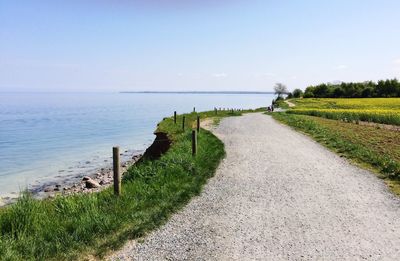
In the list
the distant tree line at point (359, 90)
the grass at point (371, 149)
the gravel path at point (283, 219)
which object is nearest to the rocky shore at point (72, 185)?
the gravel path at point (283, 219)

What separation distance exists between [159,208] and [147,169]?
3794mm

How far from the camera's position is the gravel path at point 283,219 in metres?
7.43

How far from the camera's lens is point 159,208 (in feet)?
32.0

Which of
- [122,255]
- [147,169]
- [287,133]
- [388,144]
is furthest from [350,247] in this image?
[287,133]

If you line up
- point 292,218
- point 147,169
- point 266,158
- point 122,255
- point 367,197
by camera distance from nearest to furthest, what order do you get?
point 122,255 → point 292,218 → point 367,197 → point 147,169 → point 266,158

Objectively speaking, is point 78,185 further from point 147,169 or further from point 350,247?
point 350,247

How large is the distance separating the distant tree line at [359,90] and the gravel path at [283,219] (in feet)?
291

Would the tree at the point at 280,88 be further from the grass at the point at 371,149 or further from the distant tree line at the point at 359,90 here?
the grass at the point at 371,149

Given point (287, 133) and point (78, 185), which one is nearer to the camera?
point (78, 185)

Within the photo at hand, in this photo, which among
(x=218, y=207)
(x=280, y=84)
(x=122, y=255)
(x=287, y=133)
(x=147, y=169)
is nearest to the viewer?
(x=122, y=255)

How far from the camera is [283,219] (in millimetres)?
9289

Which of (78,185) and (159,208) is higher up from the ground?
(159,208)

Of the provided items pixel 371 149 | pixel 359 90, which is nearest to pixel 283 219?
pixel 371 149

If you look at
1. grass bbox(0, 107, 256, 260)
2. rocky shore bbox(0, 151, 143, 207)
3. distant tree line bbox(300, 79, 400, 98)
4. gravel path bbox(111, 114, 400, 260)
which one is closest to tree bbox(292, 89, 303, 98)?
distant tree line bbox(300, 79, 400, 98)
